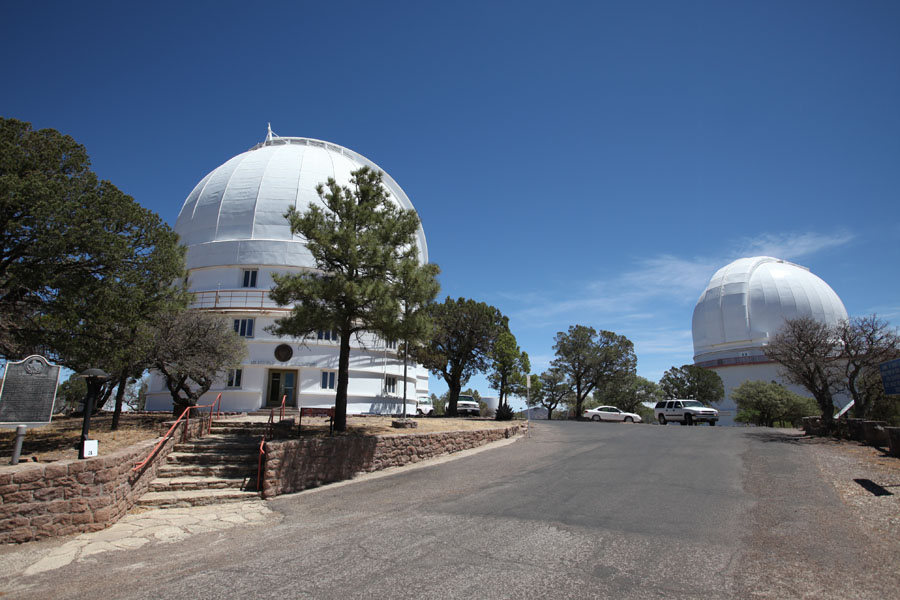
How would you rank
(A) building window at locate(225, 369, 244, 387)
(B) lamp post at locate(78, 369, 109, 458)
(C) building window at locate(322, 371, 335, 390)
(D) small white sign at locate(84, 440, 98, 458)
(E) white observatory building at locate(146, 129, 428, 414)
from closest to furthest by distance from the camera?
(D) small white sign at locate(84, 440, 98, 458), (B) lamp post at locate(78, 369, 109, 458), (A) building window at locate(225, 369, 244, 387), (E) white observatory building at locate(146, 129, 428, 414), (C) building window at locate(322, 371, 335, 390)

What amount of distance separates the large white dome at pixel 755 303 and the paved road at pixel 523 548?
1872 inches

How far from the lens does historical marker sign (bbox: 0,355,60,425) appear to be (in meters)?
7.70

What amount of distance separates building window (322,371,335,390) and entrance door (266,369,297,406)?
57.3 inches

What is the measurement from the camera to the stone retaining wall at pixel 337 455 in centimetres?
959

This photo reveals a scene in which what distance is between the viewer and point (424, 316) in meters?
13.0

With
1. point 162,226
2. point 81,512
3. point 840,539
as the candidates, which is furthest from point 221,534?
point 162,226

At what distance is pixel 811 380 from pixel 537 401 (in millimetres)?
37214

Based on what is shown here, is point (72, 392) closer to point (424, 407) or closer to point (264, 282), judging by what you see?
point (264, 282)

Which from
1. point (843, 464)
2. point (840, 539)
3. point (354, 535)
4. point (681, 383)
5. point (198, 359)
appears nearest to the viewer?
point (840, 539)

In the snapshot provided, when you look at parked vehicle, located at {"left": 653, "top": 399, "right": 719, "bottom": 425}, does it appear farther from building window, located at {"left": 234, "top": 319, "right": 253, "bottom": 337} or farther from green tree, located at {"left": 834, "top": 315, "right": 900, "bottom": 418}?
building window, located at {"left": 234, "top": 319, "right": 253, "bottom": 337}

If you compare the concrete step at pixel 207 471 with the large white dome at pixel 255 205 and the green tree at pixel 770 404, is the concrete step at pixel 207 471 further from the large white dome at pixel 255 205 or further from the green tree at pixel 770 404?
the green tree at pixel 770 404

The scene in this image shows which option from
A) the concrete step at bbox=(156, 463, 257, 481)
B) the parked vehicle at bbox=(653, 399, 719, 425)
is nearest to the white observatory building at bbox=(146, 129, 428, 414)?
the concrete step at bbox=(156, 463, 257, 481)

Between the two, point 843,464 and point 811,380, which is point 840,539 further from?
point 811,380

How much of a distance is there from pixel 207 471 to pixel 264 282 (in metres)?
17.0
